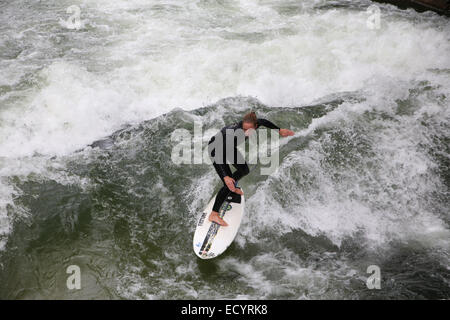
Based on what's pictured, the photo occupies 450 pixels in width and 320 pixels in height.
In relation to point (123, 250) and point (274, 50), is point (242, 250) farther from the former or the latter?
point (274, 50)

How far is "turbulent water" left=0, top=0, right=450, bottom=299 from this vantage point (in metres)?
4.30

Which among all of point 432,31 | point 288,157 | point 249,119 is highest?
point 432,31

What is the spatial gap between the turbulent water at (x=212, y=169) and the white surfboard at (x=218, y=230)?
0.17 metres

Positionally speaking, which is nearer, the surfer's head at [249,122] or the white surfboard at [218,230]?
Answer: the surfer's head at [249,122]

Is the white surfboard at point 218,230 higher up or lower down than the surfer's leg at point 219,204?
Answer: lower down

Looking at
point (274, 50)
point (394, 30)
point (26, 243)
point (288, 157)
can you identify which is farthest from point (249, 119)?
point (394, 30)

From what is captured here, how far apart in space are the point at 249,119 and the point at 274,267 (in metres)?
1.98

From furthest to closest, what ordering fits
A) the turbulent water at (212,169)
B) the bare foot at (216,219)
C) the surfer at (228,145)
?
1. the bare foot at (216,219)
2. the surfer at (228,145)
3. the turbulent water at (212,169)

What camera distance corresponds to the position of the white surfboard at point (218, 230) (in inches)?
177

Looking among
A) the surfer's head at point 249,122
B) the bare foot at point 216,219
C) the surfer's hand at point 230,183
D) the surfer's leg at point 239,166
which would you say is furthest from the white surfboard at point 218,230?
the surfer's head at point 249,122

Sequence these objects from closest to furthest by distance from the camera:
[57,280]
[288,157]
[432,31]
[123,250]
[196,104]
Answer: [57,280] → [123,250] → [288,157] → [196,104] → [432,31]

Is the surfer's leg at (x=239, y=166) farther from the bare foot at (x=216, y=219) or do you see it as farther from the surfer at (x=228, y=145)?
the bare foot at (x=216, y=219)

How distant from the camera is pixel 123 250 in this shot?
179 inches

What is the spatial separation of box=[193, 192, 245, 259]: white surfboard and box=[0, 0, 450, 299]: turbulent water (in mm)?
168
